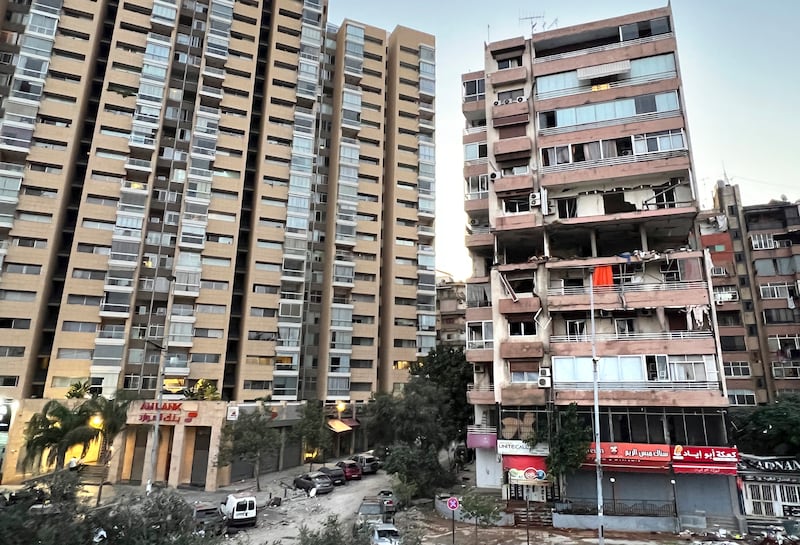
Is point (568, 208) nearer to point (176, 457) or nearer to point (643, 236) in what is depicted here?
point (643, 236)

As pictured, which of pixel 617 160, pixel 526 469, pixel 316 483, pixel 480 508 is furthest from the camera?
pixel 316 483

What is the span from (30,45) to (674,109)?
61.9 m

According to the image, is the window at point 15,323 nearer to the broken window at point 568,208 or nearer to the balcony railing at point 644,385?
the balcony railing at point 644,385

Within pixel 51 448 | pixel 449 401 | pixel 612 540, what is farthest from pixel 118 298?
pixel 612 540

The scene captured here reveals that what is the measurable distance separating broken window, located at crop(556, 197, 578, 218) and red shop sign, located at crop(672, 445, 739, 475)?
16181mm

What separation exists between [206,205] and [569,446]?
4443 cm

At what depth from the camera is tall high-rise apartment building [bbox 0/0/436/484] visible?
159 feet

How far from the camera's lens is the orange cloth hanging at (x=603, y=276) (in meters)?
32.1

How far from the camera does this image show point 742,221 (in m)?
56.9

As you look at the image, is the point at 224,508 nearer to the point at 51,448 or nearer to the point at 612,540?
the point at 51,448

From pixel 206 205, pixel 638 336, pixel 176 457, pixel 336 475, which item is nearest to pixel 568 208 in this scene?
pixel 638 336

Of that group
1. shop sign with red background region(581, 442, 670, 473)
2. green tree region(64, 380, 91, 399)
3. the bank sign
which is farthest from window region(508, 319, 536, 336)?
green tree region(64, 380, 91, 399)

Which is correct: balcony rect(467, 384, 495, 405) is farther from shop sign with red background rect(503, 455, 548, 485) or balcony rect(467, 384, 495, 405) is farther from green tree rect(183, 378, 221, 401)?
green tree rect(183, 378, 221, 401)

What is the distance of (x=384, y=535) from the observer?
21.7 meters
